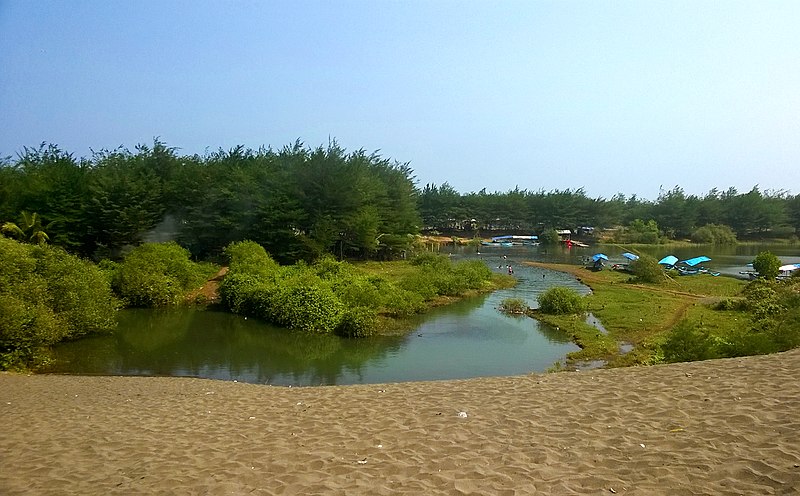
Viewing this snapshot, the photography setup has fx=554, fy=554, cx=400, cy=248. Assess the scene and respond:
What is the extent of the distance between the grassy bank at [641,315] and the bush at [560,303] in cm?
56

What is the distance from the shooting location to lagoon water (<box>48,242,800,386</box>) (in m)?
17.5

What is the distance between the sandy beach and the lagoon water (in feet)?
18.2

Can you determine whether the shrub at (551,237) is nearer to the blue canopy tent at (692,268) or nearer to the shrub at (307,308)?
the blue canopy tent at (692,268)

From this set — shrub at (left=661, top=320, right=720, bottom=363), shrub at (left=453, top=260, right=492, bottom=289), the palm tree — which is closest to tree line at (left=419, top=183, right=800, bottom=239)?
shrub at (left=453, top=260, right=492, bottom=289)

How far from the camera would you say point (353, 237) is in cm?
4559

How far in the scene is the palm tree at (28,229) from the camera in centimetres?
3281

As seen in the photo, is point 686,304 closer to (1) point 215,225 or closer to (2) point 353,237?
(2) point 353,237

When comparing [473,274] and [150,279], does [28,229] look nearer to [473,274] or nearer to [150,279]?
[150,279]

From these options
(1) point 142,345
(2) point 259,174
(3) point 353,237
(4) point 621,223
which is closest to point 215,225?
(2) point 259,174

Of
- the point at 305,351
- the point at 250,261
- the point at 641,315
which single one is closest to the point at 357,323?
the point at 305,351

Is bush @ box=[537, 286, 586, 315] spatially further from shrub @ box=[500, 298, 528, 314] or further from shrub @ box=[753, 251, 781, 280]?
shrub @ box=[753, 251, 781, 280]

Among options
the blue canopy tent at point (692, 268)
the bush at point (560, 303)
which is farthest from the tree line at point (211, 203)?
the blue canopy tent at point (692, 268)

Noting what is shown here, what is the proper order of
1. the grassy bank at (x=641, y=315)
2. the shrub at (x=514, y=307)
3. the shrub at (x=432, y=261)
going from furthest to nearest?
the shrub at (x=432, y=261) < the shrub at (x=514, y=307) < the grassy bank at (x=641, y=315)

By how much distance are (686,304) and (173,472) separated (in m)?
28.1
